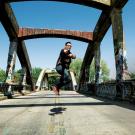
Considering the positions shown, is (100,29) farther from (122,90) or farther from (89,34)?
(122,90)

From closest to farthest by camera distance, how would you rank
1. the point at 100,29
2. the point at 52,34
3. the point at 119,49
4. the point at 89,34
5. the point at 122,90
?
the point at 122,90 < the point at 119,49 < the point at 100,29 < the point at 52,34 < the point at 89,34

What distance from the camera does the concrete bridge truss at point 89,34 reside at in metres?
20.8

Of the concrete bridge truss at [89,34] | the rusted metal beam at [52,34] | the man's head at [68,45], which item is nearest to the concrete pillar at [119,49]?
the concrete bridge truss at [89,34]

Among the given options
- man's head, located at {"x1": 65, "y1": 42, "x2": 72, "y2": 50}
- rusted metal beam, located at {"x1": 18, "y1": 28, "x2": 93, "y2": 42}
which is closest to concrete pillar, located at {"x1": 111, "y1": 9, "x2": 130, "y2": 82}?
man's head, located at {"x1": 65, "y1": 42, "x2": 72, "y2": 50}

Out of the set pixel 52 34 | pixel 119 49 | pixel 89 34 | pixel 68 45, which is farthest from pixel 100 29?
pixel 68 45

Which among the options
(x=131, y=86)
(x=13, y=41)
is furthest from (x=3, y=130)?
(x=13, y=41)

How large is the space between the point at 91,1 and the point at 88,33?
11.5m

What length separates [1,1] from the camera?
2309cm

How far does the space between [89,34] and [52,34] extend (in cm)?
389

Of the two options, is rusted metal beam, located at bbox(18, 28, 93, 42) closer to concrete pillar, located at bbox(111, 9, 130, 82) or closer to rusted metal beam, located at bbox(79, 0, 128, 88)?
rusted metal beam, located at bbox(79, 0, 128, 88)

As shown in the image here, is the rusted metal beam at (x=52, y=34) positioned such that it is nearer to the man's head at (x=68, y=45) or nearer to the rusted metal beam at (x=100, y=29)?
the rusted metal beam at (x=100, y=29)

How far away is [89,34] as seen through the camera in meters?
33.9

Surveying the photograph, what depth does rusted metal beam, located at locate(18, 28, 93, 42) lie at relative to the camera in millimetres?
33062

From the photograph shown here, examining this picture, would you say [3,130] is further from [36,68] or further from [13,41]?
[36,68]
